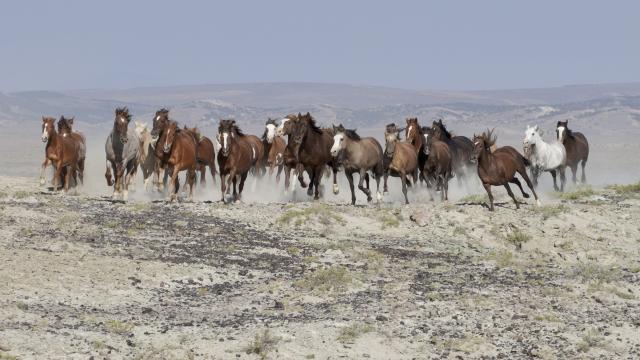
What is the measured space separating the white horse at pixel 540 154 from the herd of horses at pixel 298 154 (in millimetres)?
43

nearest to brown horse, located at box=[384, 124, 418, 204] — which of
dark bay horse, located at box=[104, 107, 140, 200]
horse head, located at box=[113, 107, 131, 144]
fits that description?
dark bay horse, located at box=[104, 107, 140, 200]

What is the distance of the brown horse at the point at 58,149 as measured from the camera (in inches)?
1136

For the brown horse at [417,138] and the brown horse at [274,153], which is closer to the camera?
the brown horse at [417,138]

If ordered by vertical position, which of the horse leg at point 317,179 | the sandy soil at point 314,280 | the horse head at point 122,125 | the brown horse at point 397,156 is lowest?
the sandy soil at point 314,280

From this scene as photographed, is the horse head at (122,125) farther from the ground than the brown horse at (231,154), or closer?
farther from the ground

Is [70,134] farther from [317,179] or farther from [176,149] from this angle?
[317,179]

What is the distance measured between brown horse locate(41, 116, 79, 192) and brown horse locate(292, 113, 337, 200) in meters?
6.59

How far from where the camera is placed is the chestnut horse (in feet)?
90.2

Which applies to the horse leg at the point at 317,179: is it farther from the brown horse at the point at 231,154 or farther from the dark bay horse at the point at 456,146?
the dark bay horse at the point at 456,146

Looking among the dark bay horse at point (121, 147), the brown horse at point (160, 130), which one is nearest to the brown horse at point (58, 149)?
the dark bay horse at point (121, 147)

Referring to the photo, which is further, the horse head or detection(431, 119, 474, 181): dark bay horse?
detection(431, 119, 474, 181): dark bay horse

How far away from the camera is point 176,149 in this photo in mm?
26906

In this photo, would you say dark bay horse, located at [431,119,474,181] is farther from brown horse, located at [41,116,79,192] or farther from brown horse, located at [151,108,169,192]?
brown horse, located at [41,116,79,192]

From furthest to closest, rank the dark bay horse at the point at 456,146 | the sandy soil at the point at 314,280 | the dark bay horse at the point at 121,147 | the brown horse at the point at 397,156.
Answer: the dark bay horse at the point at 456,146 < the brown horse at the point at 397,156 < the dark bay horse at the point at 121,147 < the sandy soil at the point at 314,280
